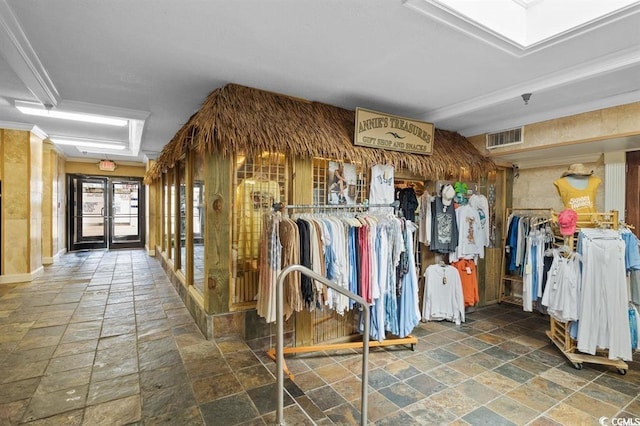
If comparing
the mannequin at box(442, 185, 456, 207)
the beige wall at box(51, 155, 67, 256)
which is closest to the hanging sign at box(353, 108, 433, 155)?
the mannequin at box(442, 185, 456, 207)

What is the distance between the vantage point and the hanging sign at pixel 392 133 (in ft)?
11.7

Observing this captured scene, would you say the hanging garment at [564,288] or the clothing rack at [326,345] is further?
the hanging garment at [564,288]

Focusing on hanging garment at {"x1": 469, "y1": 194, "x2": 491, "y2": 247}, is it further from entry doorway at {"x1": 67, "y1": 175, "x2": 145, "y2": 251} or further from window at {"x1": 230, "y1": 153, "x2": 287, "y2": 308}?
entry doorway at {"x1": 67, "y1": 175, "x2": 145, "y2": 251}

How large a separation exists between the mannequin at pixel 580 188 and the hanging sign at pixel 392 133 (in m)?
1.58

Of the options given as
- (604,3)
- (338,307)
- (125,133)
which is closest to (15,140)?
(125,133)

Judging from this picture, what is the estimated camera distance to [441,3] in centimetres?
193

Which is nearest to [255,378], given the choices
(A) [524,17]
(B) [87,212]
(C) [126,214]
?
(A) [524,17]

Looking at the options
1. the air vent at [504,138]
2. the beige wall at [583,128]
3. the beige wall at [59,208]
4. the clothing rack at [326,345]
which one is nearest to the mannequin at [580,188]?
the beige wall at [583,128]

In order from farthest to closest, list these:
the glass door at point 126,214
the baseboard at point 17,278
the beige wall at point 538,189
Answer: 1. the glass door at point 126,214
2. the baseboard at point 17,278
3. the beige wall at point 538,189

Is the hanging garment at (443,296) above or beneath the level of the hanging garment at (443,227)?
beneath

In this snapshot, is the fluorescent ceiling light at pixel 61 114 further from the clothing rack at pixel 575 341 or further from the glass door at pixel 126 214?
the clothing rack at pixel 575 341

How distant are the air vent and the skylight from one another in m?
2.04

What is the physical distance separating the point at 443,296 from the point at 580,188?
2.05 meters

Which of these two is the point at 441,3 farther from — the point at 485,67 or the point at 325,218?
the point at 325,218
